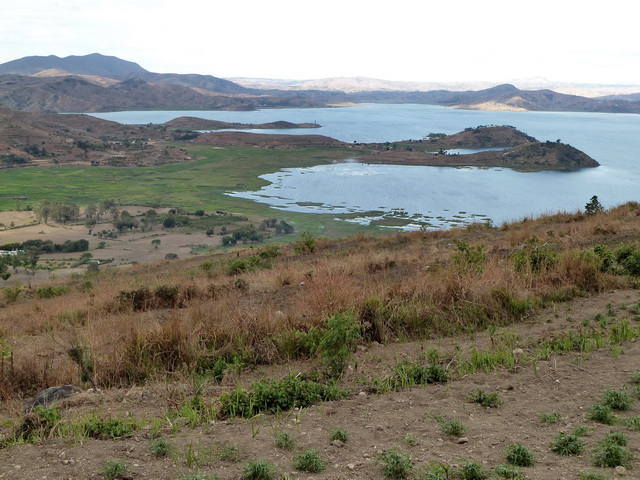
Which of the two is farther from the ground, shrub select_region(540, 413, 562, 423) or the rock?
the rock

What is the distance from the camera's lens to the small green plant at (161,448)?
3248mm

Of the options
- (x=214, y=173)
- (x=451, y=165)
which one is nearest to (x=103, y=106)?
(x=214, y=173)

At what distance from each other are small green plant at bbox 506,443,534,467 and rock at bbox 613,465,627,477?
441 mm

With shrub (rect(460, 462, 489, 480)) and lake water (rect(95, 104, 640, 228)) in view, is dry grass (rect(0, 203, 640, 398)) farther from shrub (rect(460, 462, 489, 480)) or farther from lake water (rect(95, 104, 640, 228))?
lake water (rect(95, 104, 640, 228))

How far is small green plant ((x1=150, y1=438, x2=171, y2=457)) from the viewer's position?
10.7 ft

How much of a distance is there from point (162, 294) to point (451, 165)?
3032 inches

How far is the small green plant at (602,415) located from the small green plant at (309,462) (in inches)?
80.1

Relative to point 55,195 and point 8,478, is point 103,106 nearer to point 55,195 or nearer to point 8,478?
point 55,195

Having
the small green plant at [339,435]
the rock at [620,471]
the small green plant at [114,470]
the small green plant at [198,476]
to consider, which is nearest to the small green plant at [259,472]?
the small green plant at [198,476]

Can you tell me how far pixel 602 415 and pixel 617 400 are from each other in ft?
1.05

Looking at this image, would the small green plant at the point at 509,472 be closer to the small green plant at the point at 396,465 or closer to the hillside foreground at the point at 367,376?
the hillside foreground at the point at 367,376

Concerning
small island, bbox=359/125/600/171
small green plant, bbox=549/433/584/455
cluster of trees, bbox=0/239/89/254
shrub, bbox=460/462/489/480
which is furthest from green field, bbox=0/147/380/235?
shrub, bbox=460/462/489/480

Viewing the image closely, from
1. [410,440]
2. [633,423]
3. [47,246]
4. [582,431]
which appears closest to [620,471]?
[582,431]

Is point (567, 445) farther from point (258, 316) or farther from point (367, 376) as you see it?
point (258, 316)
